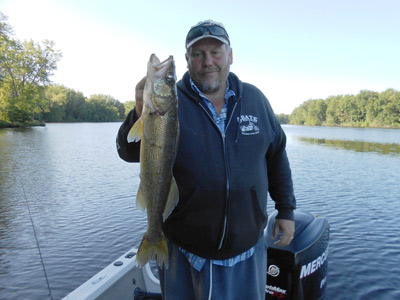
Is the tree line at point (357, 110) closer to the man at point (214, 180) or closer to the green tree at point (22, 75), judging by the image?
the green tree at point (22, 75)

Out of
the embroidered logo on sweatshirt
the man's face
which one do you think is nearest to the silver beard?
the man's face

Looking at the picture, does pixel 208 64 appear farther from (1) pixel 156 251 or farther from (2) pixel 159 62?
(1) pixel 156 251

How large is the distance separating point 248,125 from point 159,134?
74 cm

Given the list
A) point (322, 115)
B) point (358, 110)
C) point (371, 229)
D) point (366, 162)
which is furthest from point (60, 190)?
point (322, 115)

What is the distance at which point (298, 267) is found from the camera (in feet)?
10.7

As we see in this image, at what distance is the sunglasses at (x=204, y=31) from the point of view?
241 centimetres

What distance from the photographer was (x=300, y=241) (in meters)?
3.42

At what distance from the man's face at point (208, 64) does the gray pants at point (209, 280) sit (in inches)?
51.5

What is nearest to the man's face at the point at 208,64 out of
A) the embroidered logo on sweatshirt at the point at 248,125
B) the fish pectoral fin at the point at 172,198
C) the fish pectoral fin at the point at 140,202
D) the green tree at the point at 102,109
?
the embroidered logo on sweatshirt at the point at 248,125

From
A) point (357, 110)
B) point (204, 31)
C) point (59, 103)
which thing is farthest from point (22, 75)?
point (357, 110)

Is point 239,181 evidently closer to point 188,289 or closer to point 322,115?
point 188,289

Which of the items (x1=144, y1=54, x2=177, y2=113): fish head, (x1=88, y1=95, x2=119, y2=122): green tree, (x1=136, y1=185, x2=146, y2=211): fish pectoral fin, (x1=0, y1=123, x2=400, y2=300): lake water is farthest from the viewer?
(x1=88, y1=95, x2=119, y2=122): green tree

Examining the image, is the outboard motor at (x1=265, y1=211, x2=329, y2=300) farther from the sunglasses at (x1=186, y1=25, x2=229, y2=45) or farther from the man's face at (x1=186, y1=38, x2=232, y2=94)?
the sunglasses at (x1=186, y1=25, x2=229, y2=45)

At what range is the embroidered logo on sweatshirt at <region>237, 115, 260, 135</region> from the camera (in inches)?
92.0
